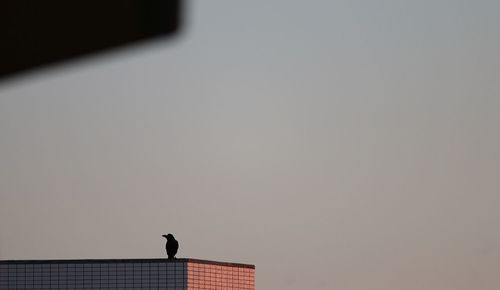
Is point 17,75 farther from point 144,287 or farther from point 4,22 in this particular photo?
point 144,287

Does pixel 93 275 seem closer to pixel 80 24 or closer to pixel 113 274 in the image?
pixel 113 274

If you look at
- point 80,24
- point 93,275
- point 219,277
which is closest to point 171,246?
point 219,277

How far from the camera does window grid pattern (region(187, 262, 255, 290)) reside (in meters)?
57.3

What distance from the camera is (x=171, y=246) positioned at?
59.3 metres

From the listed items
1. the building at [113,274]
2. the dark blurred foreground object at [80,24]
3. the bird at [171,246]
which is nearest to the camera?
the dark blurred foreground object at [80,24]

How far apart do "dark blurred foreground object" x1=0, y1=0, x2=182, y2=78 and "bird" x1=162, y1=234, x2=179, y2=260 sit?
5698 centimetres

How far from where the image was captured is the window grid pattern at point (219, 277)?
57312 millimetres

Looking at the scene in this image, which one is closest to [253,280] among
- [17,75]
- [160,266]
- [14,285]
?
[160,266]

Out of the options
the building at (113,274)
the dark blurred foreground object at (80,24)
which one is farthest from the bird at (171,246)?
the dark blurred foreground object at (80,24)

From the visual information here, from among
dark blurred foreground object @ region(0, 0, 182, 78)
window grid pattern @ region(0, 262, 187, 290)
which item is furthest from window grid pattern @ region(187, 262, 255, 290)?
dark blurred foreground object @ region(0, 0, 182, 78)

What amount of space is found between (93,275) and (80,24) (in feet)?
187

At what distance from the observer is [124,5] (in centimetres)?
178

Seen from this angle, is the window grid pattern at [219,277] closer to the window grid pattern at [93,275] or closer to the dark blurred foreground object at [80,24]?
the window grid pattern at [93,275]

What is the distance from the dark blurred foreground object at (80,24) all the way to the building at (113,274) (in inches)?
2163
